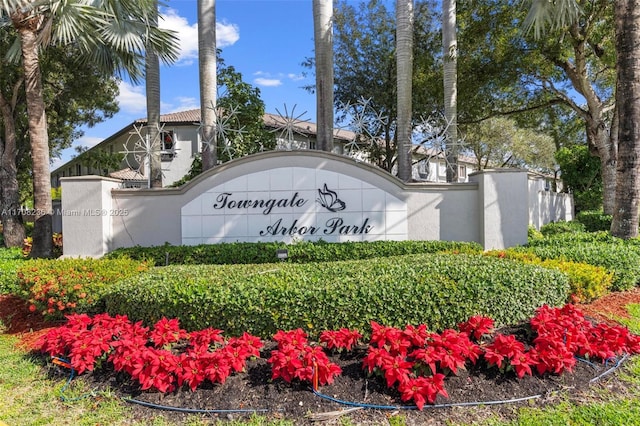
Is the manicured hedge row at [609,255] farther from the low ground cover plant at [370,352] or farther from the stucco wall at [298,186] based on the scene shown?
the low ground cover plant at [370,352]

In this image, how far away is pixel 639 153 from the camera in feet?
27.4

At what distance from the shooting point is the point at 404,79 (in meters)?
11.3

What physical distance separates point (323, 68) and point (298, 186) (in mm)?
3974

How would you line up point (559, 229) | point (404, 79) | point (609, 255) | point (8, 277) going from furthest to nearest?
point (559, 229), point (404, 79), point (8, 277), point (609, 255)

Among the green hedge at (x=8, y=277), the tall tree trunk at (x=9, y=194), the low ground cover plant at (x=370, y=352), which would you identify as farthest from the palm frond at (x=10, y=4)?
the low ground cover plant at (x=370, y=352)

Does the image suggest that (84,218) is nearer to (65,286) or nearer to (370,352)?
(65,286)

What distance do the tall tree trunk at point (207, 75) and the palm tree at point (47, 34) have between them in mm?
1101

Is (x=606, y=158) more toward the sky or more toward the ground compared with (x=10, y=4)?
more toward the ground

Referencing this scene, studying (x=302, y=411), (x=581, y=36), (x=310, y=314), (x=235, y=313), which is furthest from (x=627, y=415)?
(x=581, y=36)

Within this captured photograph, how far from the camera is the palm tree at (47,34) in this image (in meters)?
9.18

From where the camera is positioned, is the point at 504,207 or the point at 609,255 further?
the point at 504,207

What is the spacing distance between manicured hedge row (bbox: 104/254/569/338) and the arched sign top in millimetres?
4334

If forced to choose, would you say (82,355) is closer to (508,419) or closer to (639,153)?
(508,419)

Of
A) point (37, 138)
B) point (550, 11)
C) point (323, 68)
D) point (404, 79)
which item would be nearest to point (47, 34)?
point (37, 138)
